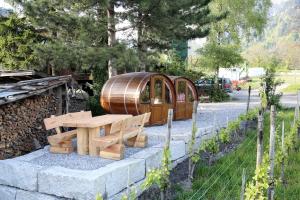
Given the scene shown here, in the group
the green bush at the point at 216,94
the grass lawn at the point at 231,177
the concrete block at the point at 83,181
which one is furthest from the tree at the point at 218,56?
the concrete block at the point at 83,181

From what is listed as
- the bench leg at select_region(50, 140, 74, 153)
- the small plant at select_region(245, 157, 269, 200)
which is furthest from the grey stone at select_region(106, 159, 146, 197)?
the small plant at select_region(245, 157, 269, 200)

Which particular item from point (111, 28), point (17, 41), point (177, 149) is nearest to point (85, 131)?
point (177, 149)

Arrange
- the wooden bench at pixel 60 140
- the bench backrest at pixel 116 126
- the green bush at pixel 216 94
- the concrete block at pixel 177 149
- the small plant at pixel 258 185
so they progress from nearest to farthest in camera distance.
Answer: the small plant at pixel 258 185
the bench backrest at pixel 116 126
the wooden bench at pixel 60 140
the concrete block at pixel 177 149
the green bush at pixel 216 94

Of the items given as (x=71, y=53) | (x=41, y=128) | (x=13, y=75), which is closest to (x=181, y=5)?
(x=71, y=53)

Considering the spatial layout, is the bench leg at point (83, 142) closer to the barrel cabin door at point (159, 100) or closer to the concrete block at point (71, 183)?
the concrete block at point (71, 183)

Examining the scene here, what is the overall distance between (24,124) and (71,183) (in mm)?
3204

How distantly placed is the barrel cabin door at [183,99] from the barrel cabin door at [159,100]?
0.70 metres

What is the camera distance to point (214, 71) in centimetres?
2475

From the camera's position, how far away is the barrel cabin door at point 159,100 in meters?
11.2

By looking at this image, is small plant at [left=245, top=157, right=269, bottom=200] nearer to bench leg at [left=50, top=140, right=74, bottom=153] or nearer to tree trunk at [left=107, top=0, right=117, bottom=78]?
bench leg at [left=50, top=140, right=74, bottom=153]

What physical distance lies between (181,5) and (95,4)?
9.77 ft

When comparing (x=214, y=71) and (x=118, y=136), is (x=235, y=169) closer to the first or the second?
(x=118, y=136)

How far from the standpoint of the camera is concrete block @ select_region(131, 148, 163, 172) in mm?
6992

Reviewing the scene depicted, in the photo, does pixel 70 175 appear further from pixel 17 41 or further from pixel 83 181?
pixel 17 41
